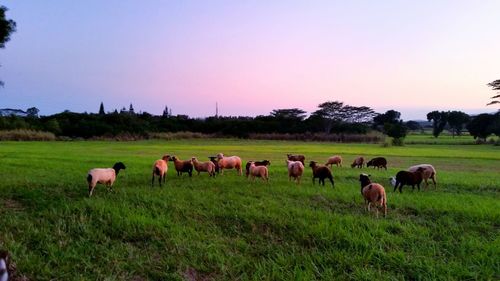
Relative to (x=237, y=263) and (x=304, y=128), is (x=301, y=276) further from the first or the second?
(x=304, y=128)

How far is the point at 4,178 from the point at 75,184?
130 inches

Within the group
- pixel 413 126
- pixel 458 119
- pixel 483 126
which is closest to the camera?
pixel 483 126

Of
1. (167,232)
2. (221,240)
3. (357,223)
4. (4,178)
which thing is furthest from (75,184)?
(357,223)

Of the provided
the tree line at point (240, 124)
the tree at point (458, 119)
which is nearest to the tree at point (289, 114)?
the tree line at point (240, 124)

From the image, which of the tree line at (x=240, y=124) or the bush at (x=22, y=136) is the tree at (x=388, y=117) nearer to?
the tree line at (x=240, y=124)

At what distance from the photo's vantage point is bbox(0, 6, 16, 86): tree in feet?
45.9

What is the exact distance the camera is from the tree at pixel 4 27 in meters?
14.0

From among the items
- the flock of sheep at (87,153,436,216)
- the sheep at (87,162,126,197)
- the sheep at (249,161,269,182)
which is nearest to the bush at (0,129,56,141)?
the flock of sheep at (87,153,436,216)

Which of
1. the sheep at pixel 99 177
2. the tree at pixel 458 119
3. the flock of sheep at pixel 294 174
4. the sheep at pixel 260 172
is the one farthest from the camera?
the tree at pixel 458 119

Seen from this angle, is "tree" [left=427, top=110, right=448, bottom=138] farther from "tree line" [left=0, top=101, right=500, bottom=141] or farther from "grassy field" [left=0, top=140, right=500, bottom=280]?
"grassy field" [left=0, top=140, right=500, bottom=280]

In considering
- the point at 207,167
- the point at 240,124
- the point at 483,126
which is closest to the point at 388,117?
the point at 483,126

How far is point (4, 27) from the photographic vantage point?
14.1 metres

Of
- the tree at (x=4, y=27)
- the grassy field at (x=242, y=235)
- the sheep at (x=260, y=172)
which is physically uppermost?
the tree at (x=4, y=27)

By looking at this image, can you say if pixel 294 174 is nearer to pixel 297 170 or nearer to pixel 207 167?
pixel 297 170
